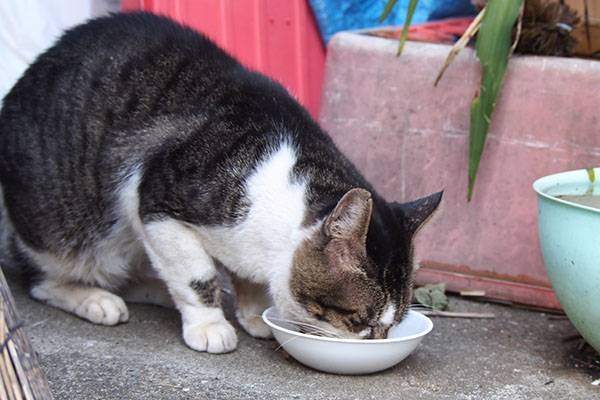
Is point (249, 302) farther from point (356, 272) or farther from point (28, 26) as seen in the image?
point (28, 26)

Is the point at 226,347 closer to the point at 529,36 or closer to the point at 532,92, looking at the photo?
the point at 532,92

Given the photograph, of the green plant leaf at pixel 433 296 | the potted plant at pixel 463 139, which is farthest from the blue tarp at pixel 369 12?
the green plant leaf at pixel 433 296

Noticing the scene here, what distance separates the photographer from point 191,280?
7.04 feet

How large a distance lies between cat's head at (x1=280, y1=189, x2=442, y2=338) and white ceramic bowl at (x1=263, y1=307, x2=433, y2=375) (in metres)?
0.04

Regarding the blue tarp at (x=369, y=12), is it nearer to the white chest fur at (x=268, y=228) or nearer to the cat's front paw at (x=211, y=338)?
the white chest fur at (x=268, y=228)

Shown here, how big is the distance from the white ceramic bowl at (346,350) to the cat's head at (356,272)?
0.04 m

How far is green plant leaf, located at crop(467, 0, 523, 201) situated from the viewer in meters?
2.50

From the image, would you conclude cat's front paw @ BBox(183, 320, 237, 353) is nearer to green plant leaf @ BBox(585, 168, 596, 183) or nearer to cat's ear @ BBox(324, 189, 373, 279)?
cat's ear @ BBox(324, 189, 373, 279)

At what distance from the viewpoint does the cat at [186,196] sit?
194 cm

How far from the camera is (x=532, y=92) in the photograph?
2.60 meters

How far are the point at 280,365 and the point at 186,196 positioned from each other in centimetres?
55

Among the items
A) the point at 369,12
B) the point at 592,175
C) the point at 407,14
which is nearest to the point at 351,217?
the point at 592,175

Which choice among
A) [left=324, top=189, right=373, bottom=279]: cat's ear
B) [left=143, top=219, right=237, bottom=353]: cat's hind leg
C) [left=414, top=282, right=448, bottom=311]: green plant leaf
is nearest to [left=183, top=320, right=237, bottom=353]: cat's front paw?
[left=143, top=219, right=237, bottom=353]: cat's hind leg

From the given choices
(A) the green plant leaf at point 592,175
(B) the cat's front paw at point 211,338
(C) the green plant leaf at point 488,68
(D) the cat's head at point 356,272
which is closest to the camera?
(D) the cat's head at point 356,272
